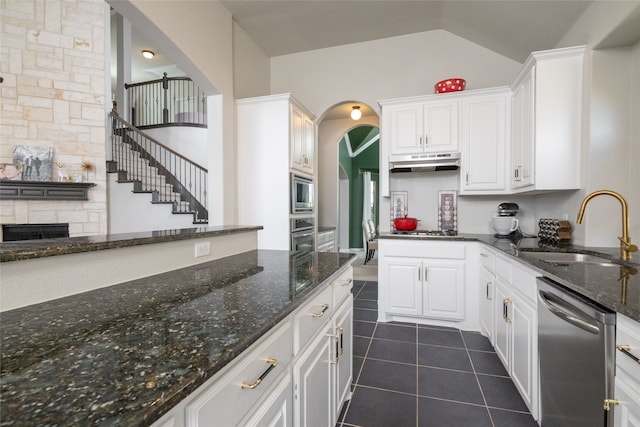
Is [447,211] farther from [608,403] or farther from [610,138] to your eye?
[608,403]

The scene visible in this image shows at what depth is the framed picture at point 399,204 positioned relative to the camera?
12.2ft

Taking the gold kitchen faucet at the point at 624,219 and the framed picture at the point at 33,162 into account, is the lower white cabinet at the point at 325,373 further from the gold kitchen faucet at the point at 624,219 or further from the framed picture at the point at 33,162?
the framed picture at the point at 33,162

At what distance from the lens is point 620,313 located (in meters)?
0.96

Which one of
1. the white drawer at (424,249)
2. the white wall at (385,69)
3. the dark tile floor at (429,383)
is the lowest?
the dark tile floor at (429,383)

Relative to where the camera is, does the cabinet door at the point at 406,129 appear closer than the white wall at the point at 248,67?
Yes

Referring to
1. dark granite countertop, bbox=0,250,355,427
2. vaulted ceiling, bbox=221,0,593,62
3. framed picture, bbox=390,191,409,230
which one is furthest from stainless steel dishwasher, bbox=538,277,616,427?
vaulted ceiling, bbox=221,0,593,62

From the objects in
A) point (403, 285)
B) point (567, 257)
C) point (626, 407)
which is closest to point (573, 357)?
point (626, 407)

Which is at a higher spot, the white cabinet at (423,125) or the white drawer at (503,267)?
the white cabinet at (423,125)

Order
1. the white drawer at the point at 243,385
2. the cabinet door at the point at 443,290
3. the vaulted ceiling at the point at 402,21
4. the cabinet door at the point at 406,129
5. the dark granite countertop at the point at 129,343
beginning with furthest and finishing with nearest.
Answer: the cabinet door at the point at 406,129, the cabinet door at the point at 443,290, the vaulted ceiling at the point at 402,21, the white drawer at the point at 243,385, the dark granite countertop at the point at 129,343

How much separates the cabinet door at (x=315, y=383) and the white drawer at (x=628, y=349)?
102 centimetres

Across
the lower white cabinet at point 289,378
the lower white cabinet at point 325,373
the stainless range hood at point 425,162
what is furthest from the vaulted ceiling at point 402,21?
the lower white cabinet at point 325,373

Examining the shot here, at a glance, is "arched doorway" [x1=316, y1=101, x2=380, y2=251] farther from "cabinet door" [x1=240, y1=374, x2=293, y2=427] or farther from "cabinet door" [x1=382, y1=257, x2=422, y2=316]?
"cabinet door" [x1=240, y1=374, x2=293, y2=427]

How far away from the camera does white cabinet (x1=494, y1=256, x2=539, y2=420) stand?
163 cm

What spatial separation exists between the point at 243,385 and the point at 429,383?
1.76 metres
